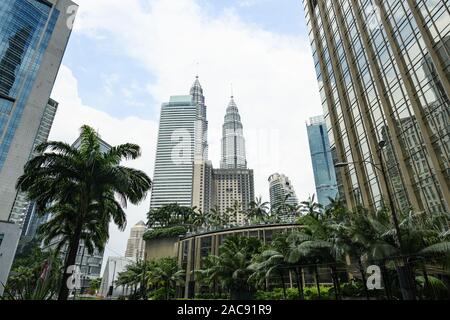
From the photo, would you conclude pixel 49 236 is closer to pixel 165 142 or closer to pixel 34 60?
pixel 34 60

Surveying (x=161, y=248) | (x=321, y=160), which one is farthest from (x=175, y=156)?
(x=161, y=248)

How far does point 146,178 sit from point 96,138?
12.1 feet

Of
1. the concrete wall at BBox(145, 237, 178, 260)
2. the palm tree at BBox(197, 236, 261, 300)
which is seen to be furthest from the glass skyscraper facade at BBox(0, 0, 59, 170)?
the palm tree at BBox(197, 236, 261, 300)

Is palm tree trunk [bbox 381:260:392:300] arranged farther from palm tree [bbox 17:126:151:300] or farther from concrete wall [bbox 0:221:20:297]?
concrete wall [bbox 0:221:20:297]

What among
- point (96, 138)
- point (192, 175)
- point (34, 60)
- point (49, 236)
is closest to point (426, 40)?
point (96, 138)

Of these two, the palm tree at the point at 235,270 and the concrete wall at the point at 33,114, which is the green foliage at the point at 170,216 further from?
the palm tree at the point at 235,270

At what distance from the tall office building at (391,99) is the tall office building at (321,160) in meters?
115

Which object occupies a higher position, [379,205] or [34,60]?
[34,60]

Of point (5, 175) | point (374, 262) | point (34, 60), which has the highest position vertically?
point (34, 60)

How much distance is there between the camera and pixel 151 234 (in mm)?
66438

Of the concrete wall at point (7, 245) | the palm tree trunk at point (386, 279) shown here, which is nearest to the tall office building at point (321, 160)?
the palm tree trunk at point (386, 279)

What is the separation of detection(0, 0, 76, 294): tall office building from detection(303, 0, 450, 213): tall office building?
83955 millimetres

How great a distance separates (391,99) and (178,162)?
494 ft

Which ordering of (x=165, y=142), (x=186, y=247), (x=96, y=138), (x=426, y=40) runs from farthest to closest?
(x=165, y=142)
(x=186, y=247)
(x=426, y=40)
(x=96, y=138)
